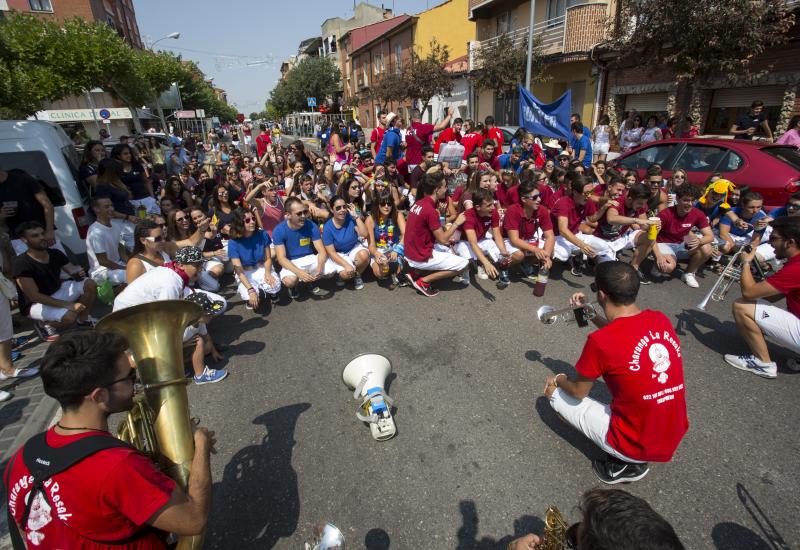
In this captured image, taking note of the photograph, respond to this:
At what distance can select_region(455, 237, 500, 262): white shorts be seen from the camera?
19.9 ft

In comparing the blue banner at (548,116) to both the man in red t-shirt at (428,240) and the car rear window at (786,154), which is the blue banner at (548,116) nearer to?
the car rear window at (786,154)

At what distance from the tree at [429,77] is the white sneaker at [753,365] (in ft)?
80.1

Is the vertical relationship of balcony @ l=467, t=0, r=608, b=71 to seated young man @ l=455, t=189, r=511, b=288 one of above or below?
above

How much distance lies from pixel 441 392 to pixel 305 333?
1.98 metres

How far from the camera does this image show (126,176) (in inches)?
310

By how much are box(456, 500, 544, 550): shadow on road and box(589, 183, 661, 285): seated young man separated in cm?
435

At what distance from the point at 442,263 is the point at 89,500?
4674 millimetres

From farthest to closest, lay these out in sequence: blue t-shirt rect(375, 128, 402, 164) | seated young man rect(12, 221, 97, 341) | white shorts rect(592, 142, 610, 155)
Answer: white shorts rect(592, 142, 610, 155), blue t-shirt rect(375, 128, 402, 164), seated young man rect(12, 221, 97, 341)

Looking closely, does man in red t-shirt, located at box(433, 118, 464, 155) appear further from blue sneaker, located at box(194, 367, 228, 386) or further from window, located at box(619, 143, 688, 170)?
blue sneaker, located at box(194, 367, 228, 386)

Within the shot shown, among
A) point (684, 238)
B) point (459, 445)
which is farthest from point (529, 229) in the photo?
point (459, 445)

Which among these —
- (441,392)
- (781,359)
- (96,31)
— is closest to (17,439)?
Answer: (441,392)

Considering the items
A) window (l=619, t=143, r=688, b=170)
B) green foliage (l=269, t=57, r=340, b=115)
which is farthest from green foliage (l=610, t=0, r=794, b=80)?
green foliage (l=269, t=57, r=340, b=115)

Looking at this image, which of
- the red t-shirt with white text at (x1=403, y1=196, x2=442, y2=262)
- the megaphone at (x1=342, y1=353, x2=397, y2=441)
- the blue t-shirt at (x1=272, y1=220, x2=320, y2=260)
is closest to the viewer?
the megaphone at (x1=342, y1=353, x2=397, y2=441)

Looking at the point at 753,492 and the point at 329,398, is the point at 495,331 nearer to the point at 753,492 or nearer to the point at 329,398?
the point at 329,398
